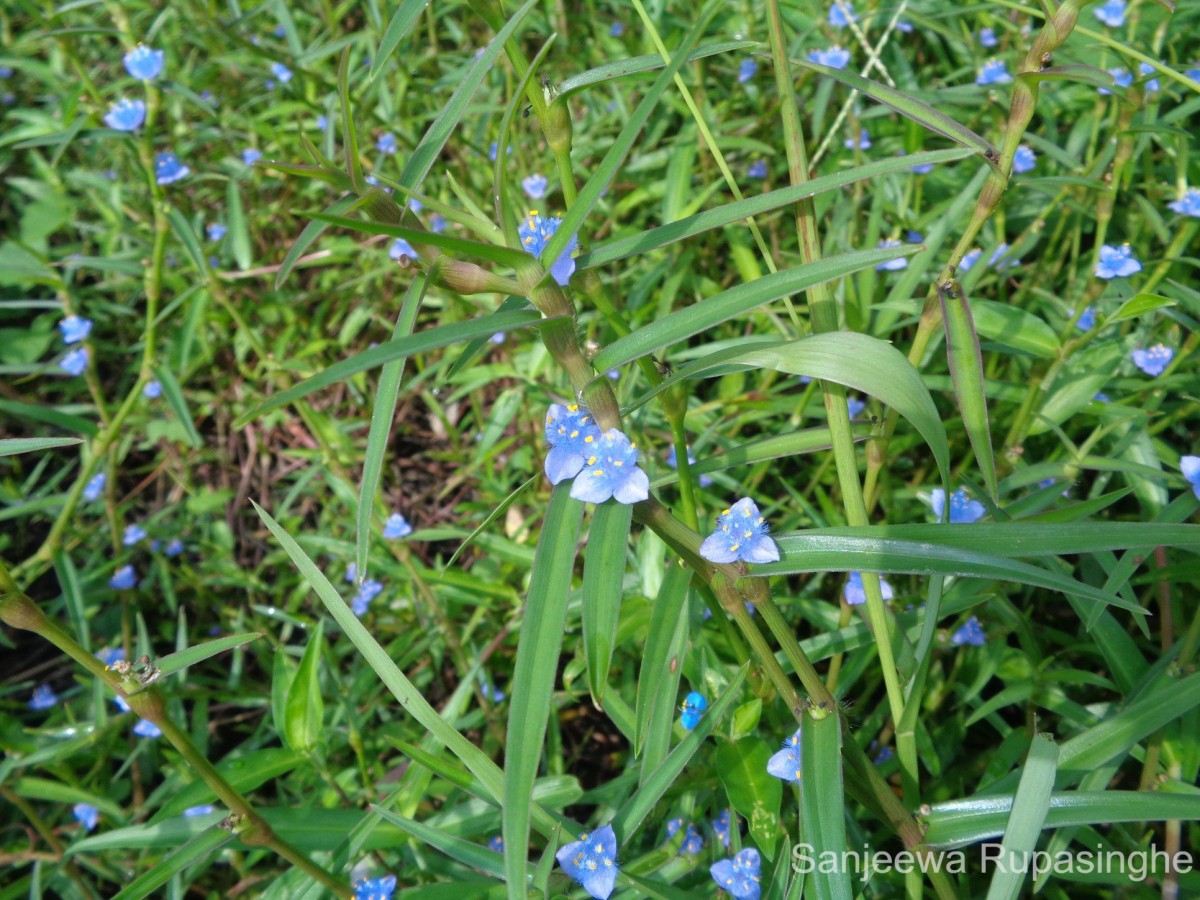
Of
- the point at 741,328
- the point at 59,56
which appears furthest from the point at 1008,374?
the point at 59,56

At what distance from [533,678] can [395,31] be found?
596 millimetres

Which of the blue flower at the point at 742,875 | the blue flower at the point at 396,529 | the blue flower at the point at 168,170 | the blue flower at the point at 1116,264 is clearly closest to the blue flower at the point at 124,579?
the blue flower at the point at 396,529

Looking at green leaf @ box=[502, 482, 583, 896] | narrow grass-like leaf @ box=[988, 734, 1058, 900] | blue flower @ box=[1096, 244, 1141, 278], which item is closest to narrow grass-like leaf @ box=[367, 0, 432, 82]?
green leaf @ box=[502, 482, 583, 896]

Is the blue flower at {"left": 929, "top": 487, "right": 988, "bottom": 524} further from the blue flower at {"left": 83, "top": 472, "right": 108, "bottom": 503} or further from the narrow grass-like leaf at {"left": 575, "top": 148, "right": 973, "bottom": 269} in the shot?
the blue flower at {"left": 83, "top": 472, "right": 108, "bottom": 503}

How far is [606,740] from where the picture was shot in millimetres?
2039

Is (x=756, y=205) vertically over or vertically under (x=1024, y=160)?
over

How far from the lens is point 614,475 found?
31.9 inches

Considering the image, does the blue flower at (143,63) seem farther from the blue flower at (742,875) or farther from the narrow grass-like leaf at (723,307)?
the blue flower at (742,875)

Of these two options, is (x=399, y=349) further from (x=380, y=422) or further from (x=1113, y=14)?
(x=1113, y=14)

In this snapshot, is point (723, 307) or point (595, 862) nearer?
point (723, 307)

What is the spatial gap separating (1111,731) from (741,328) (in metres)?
1.35

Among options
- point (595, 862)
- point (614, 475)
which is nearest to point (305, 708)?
point (595, 862)

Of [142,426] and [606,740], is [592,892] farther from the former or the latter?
[142,426]

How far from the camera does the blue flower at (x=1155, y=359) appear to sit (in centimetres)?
161
